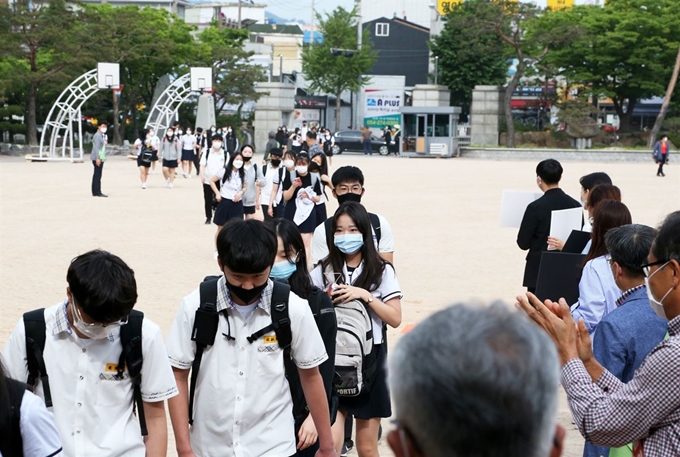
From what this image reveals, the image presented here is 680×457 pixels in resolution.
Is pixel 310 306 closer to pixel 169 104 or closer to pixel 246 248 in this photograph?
pixel 246 248

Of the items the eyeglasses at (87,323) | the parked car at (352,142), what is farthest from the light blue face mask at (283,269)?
the parked car at (352,142)

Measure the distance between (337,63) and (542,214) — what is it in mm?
63027

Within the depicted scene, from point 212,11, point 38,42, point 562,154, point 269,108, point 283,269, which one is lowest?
point 562,154

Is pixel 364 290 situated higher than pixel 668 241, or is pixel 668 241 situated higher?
pixel 668 241

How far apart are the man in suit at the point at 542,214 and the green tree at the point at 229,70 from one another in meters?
48.8

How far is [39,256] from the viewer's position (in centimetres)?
1364

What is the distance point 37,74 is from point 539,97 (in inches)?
1424

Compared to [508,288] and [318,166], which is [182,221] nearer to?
[318,166]

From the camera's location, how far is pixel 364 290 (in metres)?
4.79

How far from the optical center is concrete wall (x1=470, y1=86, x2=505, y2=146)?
5753 centimetres

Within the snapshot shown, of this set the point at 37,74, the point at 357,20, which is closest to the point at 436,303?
the point at 37,74

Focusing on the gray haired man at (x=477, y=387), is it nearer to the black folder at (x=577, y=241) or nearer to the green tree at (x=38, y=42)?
the black folder at (x=577, y=241)

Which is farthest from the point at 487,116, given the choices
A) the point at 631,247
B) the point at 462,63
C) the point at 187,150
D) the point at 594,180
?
the point at 631,247

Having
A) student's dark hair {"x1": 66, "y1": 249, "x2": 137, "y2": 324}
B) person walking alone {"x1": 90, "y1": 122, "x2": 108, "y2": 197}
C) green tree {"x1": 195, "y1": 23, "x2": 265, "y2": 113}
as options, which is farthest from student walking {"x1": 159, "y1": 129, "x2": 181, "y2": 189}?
green tree {"x1": 195, "y1": 23, "x2": 265, "y2": 113}
